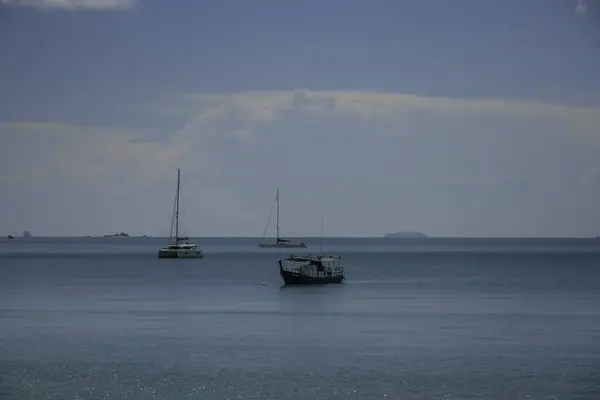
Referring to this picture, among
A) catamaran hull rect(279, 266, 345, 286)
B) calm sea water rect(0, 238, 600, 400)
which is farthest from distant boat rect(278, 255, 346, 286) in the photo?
calm sea water rect(0, 238, 600, 400)

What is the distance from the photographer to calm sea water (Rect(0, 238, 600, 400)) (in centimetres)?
4700

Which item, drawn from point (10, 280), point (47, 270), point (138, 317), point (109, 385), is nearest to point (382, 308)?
point (138, 317)

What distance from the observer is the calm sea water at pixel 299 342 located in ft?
154

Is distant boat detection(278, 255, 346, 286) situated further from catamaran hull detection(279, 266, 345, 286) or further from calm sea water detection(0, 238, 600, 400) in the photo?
calm sea water detection(0, 238, 600, 400)

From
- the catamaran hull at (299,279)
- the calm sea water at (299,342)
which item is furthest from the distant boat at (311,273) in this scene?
the calm sea water at (299,342)

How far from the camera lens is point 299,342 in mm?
64375

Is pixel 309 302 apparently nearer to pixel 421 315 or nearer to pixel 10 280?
pixel 421 315

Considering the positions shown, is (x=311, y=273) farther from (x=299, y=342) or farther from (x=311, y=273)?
(x=299, y=342)

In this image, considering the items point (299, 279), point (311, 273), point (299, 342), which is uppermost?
point (311, 273)

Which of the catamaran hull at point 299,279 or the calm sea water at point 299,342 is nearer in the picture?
the calm sea water at point 299,342

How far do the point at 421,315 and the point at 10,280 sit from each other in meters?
74.1

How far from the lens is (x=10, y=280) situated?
139 metres

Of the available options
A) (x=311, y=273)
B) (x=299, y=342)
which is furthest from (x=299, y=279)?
(x=299, y=342)

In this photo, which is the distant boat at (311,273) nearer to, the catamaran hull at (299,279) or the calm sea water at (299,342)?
the catamaran hull at (299,279)
